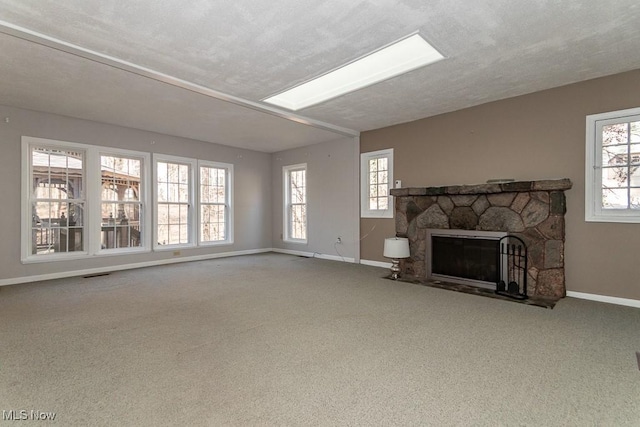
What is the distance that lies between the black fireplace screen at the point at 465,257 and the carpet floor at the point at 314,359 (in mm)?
618

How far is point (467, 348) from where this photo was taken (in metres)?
2.47

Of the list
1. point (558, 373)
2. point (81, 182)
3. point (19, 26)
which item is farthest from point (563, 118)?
point (81, 182)

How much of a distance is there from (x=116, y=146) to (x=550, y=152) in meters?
6.82

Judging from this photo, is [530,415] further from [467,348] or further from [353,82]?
[353,82]

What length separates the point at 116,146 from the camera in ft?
18.5

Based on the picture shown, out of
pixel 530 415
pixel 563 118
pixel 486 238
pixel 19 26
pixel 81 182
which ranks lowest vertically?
pixel 530 415

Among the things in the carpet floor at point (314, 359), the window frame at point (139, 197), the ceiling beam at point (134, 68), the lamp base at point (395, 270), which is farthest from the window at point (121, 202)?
the lamp base at point (395, 270)

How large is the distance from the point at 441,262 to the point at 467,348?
2547 mm

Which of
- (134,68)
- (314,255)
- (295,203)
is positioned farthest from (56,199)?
(314,255)

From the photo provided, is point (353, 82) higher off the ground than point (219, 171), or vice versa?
point (353, 82)

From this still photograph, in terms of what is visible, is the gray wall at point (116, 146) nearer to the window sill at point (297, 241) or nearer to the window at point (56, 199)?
the window at point (56, 199)

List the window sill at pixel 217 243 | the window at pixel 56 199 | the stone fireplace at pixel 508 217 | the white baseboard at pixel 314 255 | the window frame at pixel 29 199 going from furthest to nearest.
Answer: the window sill at pixel 217 243 → the white baseboard at pixel 314 255 → the window at pixel 56 199 → the window frame at pixel 29 199 → the stone fireplace at pixel 508 217

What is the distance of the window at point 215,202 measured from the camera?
276 inches

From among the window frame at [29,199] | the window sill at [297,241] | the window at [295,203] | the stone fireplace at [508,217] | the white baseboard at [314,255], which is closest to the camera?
the stone fireplace at [508,217]
